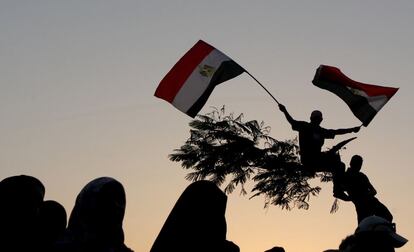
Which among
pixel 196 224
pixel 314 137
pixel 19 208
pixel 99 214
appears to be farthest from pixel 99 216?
pixel 314 137

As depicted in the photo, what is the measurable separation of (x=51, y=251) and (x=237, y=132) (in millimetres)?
9928

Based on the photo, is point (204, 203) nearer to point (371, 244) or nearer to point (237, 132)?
point (371, 244)

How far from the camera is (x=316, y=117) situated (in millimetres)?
11719

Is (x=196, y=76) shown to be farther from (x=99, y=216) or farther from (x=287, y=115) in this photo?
(x=99, y=216)

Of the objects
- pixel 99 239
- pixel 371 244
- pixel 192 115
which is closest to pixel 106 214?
pixel 99 239

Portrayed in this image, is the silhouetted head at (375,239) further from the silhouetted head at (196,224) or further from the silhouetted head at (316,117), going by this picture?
the silhouetted head at (316,117)

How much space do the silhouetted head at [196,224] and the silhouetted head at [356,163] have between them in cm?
708

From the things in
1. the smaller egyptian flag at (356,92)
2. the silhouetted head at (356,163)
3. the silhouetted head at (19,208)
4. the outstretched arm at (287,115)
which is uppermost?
the smaller egyptian flag at (356,92)

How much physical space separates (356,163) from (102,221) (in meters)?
6.81

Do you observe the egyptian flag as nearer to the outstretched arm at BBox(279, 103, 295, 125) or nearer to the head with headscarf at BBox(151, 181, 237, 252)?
the outstretched arm at BBox(279, 103, 295, 125)

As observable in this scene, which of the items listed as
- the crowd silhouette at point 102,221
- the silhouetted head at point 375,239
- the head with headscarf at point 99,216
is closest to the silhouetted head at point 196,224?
the crowd silhouette at point 102,221

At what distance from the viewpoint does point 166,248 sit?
4.07 m

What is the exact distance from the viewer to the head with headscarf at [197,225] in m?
4.05

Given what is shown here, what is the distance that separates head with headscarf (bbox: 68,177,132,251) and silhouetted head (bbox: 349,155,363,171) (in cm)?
662
